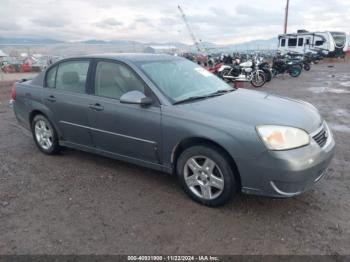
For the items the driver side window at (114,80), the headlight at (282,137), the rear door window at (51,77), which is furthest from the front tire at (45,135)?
the headlight at (282,137)

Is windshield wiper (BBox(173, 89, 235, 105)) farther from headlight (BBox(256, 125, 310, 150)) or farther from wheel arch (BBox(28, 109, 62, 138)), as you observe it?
wheel arch (BBox(28, 109, 62, 138))

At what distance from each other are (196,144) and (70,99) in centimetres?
206

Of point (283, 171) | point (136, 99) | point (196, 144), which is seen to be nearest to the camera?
point (283, 171)

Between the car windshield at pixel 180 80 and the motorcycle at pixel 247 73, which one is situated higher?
the car windshield at pixel 180 80

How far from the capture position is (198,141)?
11.8 feet

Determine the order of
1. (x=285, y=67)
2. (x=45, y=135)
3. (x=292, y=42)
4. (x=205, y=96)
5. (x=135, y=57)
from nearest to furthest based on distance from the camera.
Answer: (x=205, y=96) < (x=135, y=57) < (x=45, y=135) < (x=285, y=67) < (x=292, y=42)

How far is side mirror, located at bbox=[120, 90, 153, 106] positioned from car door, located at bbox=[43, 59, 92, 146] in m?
0.79

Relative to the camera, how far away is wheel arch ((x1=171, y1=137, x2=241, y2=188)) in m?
3.42

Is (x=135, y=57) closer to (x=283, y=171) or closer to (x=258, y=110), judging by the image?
(x=258, y=110)

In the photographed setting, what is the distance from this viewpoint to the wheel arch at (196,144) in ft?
11.2

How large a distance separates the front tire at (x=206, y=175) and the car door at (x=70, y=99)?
1.57 metres

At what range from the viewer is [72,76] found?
487 centimetres

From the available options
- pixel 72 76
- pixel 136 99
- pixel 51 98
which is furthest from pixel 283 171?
pixel 51 98

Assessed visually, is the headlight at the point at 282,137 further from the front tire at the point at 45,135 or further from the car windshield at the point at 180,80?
the front tire at the point at 45,135
